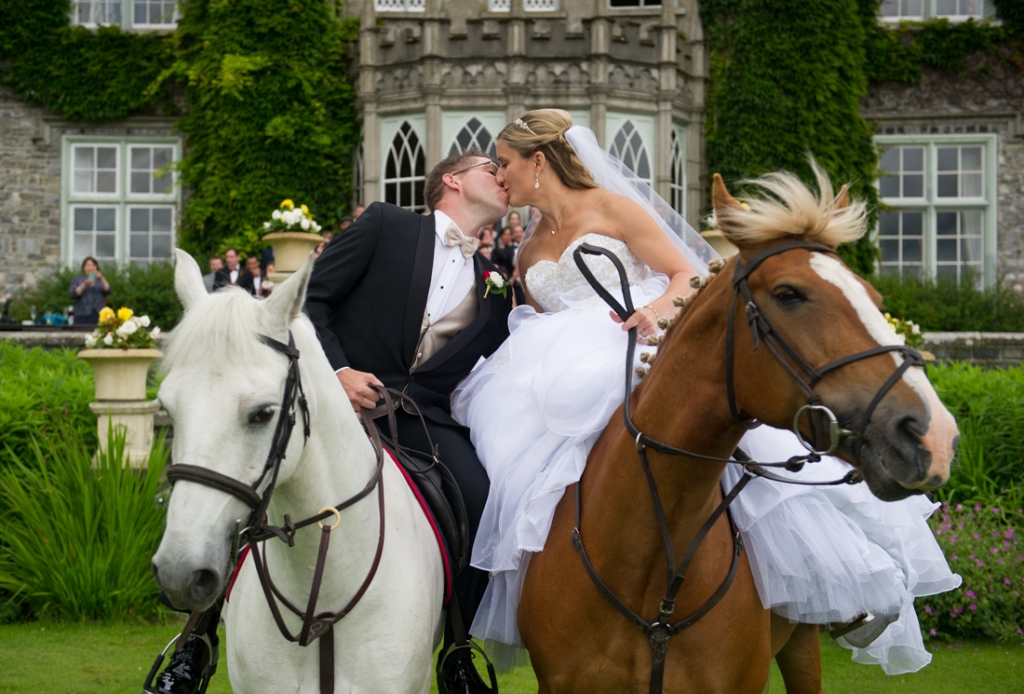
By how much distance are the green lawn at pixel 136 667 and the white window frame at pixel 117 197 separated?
14162mm

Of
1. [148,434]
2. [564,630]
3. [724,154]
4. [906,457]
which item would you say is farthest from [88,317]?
[906,457]

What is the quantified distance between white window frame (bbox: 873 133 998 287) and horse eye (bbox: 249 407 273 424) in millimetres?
18356

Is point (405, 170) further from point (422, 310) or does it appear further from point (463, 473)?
point (463, 473)

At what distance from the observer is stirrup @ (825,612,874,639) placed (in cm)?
366

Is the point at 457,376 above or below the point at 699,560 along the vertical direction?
above

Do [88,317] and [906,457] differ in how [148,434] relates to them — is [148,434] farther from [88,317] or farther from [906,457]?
[88,317]

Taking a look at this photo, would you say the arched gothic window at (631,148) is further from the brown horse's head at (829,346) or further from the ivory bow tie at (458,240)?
the brown horse's head at (829,346)

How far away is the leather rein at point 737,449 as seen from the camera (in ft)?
7.85

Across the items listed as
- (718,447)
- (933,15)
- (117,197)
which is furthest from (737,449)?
(117,197)

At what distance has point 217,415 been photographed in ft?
7.98

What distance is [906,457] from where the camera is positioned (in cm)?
226

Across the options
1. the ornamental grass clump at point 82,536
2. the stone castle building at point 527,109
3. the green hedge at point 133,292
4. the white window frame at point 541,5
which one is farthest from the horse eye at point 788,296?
the white window frame at point 541,5

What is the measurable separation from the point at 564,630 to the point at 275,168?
15.9 m

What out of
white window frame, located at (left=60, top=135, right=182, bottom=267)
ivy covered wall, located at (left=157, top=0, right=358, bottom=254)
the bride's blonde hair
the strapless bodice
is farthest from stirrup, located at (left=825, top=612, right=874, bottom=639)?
white window frame, located at (left=60, top=135, right=182, bottom=267)
